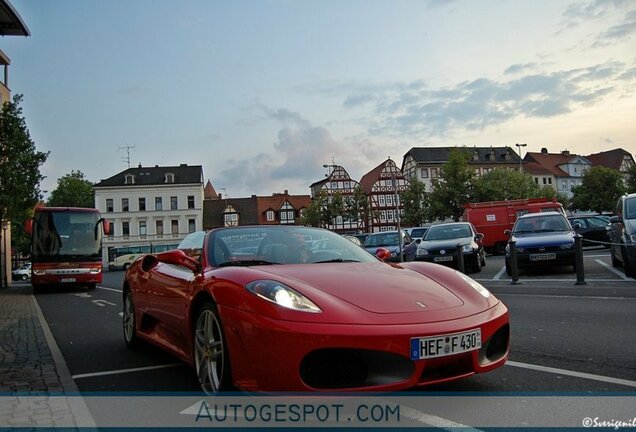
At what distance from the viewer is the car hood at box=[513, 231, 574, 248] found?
1371cm

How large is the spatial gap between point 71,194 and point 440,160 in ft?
208

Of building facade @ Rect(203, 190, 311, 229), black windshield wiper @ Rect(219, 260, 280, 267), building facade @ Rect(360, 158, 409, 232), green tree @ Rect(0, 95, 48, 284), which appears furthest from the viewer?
building facade @ Rect(360, 158, 409, 232)

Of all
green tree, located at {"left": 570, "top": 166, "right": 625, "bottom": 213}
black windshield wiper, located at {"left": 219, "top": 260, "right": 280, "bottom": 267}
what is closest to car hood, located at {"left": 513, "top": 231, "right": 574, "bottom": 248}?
black windshield wiper, located at {"left": 219, "top": 260, "right": 280, "bottom": 267}

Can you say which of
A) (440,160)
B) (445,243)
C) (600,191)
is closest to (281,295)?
(445,243)

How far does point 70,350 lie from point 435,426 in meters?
4.87

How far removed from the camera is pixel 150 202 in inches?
3258

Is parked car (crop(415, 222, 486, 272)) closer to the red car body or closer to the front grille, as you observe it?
the red car body

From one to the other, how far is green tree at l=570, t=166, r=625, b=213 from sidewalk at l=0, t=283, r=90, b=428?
85.4 meters

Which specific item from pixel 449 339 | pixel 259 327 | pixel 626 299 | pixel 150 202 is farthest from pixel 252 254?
pixel 150 202

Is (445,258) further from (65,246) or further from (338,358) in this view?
(65,246)

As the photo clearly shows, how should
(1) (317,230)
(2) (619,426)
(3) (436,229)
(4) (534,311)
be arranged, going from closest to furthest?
(2) (619,426)
(1) (317,230)
(4) (534,311)
(3) (436,229)

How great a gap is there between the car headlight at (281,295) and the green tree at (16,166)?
2136cm

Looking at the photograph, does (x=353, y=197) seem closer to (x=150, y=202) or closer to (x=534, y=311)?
(x=150, y=202)

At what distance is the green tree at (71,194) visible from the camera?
9619cm
